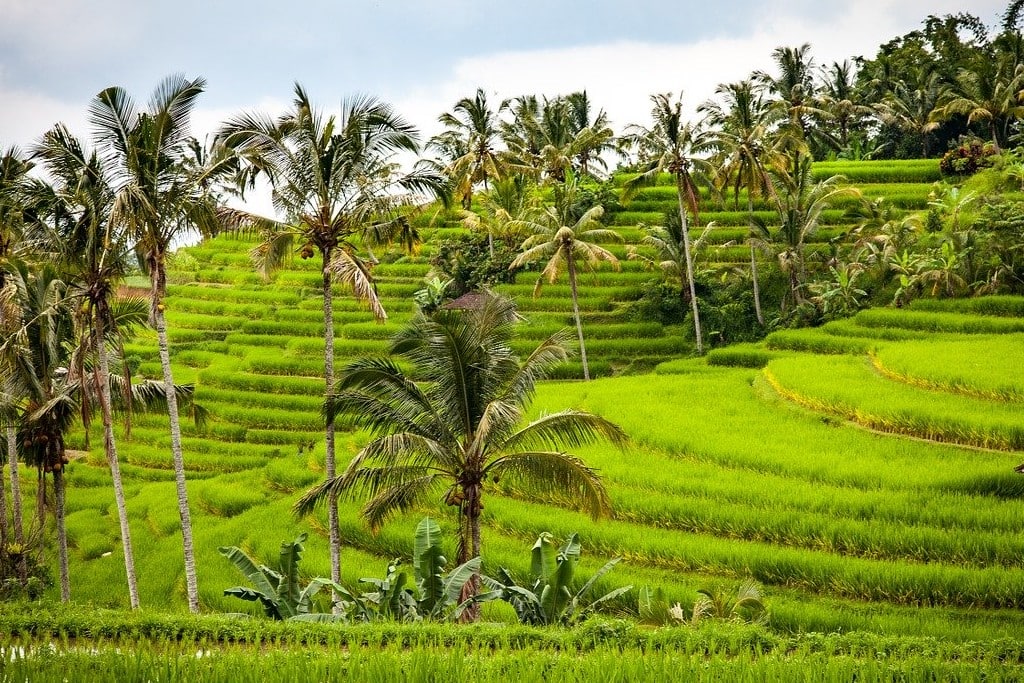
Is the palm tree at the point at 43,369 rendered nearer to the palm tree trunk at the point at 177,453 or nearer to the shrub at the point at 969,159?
the palm tree trunk at the point at 177,453

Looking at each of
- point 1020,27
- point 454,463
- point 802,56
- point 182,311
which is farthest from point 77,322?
point 1020,27

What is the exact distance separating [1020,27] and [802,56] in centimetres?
1033

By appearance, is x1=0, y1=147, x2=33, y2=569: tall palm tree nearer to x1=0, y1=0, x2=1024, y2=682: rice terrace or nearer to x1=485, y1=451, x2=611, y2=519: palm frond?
x1=0, y1=0, x2=1024, y2=682: rice terrace

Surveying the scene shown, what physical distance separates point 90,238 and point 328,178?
11.9 ft

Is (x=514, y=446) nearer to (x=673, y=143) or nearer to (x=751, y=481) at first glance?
(x=751, y=481)

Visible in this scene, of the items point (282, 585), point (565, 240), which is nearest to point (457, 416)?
point (282, 585)

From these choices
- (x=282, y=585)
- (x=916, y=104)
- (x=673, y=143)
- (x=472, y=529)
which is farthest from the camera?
(x=916, y=104)

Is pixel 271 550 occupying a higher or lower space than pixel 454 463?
lower

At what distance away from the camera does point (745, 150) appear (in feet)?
85.8

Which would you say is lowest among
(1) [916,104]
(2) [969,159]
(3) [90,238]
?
(3) [90,238]

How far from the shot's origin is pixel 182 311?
38.7 meters

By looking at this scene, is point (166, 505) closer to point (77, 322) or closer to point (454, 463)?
point (77, 322)

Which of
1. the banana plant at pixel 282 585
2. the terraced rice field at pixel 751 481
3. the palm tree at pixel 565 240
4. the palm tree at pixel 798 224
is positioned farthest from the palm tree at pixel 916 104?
the banana plant at pixel 282 585

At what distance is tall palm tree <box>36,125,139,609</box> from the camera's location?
13.4 metres
